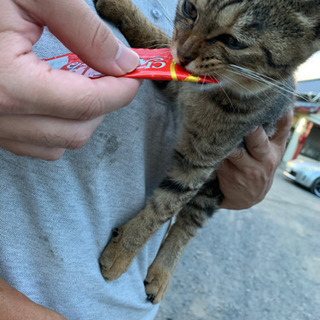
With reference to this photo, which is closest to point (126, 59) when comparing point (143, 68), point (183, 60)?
point (143, 68)

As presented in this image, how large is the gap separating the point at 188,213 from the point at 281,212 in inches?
142

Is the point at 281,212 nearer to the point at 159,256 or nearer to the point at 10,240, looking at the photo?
the point at 159,256

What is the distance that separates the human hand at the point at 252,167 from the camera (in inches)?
46.8

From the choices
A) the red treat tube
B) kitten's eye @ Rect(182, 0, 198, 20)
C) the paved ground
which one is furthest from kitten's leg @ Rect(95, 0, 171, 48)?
the paved ground

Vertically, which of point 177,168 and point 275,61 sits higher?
point 275,61

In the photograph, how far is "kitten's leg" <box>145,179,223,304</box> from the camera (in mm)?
1315

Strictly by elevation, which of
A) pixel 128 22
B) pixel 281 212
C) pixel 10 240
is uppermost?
pixel 128 22

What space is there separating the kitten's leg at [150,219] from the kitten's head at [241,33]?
0.38 metres

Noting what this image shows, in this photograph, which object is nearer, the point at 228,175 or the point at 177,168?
the point at 177,168

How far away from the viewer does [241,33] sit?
33.0 inches

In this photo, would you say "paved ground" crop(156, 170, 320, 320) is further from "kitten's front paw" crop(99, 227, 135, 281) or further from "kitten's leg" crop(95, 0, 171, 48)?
"kitten's leg" crop(95, 0, 171, 48)

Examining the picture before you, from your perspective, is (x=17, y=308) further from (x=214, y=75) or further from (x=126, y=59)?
(x=214, y=75)

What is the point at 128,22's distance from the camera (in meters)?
0.98

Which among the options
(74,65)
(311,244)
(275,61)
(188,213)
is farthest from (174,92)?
(311,244)
